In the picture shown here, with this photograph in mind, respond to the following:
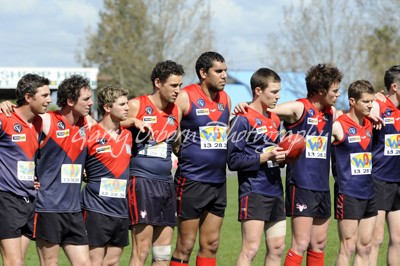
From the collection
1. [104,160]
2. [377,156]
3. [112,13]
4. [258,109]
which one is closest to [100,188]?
[104,160]

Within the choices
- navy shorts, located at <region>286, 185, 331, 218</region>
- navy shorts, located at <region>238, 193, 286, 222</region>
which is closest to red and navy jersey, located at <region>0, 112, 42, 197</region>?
navy shorts, located at <region>238, 193, 286, 222</region>

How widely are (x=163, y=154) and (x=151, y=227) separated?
72 cm

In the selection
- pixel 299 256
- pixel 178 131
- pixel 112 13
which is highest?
pixel 112 13

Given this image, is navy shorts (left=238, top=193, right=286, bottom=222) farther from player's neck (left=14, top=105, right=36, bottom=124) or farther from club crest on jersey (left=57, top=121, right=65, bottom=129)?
player's neck (left=14, top=105, right=36, bottom=124)

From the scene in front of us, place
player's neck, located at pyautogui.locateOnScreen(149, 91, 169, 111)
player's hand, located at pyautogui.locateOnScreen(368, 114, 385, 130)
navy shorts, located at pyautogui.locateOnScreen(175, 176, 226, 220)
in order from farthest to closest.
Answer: player's hand, located at pyautogui.locateOnScreen(368, 114, 385, 130)
navy shorts, located at pyautogui.locateOnScreen(175, 176, 226, 220)
player's neck, located at pyautogui.locateOnScreen(149, 91, 169, 111)

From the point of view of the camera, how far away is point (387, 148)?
9.05 meters

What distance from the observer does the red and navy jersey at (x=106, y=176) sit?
7.61m

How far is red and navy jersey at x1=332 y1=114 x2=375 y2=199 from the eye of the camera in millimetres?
8555

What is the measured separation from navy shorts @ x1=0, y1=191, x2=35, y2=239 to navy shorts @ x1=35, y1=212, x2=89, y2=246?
0.32ft

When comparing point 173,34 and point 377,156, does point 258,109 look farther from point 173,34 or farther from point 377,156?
point 173,34

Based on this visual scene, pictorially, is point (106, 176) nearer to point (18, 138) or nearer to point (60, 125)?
point (60, 125)

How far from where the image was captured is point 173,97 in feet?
26.0

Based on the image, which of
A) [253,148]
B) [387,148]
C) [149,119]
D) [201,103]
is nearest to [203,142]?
[201,103]

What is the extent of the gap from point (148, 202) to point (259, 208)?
1.11 m
